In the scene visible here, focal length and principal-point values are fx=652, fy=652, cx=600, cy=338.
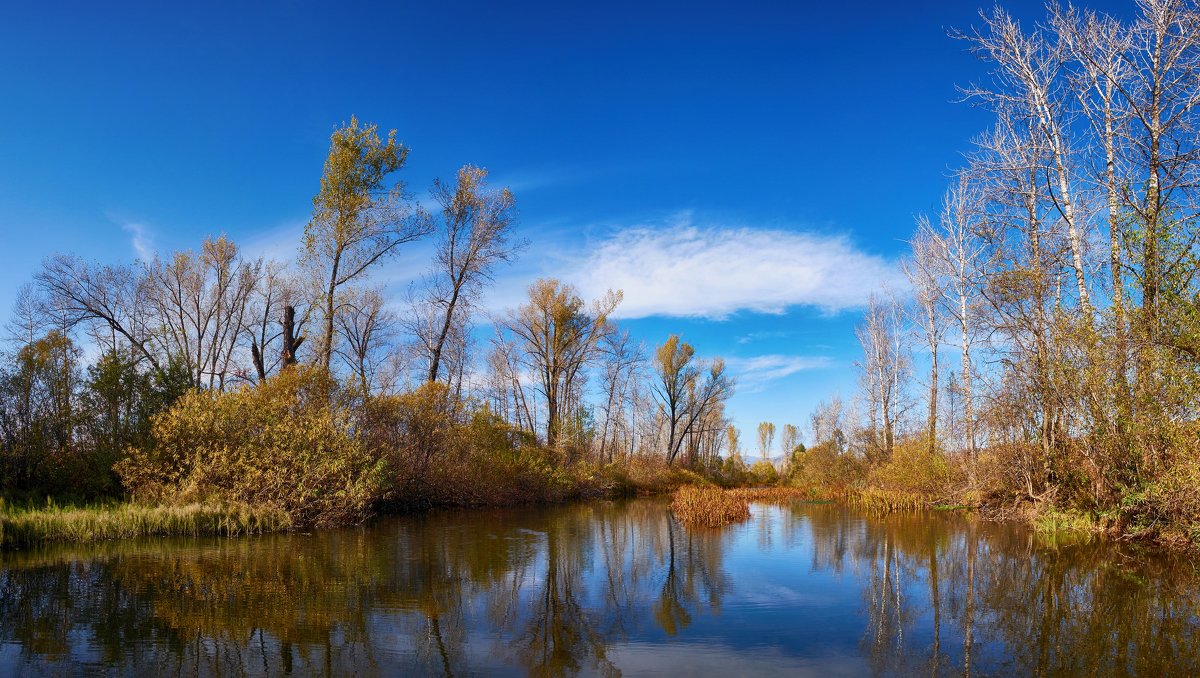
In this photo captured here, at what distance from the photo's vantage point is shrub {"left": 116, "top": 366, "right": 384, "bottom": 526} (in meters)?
14.8

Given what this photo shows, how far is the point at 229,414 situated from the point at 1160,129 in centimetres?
2009

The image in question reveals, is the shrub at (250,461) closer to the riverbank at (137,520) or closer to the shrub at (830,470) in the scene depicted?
the riverbank at (137,520)

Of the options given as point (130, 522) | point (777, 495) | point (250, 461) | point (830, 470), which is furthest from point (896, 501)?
point (130, 522)

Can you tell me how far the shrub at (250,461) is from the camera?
48.6ft

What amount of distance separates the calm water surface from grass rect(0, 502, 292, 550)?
87 centimetres

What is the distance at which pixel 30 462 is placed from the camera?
52.8 feet

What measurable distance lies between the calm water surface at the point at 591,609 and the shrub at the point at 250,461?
213 centimetres

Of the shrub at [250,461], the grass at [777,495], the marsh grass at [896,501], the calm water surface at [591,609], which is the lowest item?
the grass at [777,495]

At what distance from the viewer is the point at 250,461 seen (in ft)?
49.3

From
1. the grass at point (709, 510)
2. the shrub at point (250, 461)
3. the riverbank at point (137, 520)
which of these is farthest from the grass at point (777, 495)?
the shrub at point (250, 461)

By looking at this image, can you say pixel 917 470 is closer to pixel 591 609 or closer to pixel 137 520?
pixel 591 609

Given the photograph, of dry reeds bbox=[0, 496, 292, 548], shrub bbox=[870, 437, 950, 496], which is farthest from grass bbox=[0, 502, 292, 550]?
shrub bbox=[870, 437, 950, 496]

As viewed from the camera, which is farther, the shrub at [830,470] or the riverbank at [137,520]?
the shrub at [830,470]

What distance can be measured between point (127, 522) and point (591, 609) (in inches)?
409
